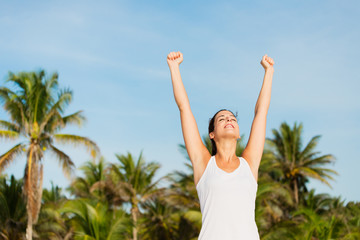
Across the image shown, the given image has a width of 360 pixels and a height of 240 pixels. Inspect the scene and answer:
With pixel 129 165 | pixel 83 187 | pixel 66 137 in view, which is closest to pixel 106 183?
pixel 129 165

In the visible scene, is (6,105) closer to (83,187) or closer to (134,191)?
(134,191)

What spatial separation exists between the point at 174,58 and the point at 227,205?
1.27m

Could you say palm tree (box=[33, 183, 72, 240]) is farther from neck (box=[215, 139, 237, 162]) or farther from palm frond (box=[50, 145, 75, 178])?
neck (box=[215, 139, 237, 162])

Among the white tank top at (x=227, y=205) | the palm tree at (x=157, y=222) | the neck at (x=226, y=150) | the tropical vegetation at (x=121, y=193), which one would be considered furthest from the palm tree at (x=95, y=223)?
the white tank top at (x=227, y=205)

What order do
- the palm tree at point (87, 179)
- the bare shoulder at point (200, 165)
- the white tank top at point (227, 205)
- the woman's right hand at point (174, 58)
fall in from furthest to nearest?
1. the palm tree at point (87, 179)
2. the woman's right hand at point (174, 58)
3. the bare shoulder at point (200, 165)
4. the white tank top at point (227, 205)

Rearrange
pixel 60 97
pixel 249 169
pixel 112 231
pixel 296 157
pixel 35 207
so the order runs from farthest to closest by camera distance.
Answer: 1. pixel 296 157
2. pixel 60 97
3. pixel 35 207
4. pixel 112 231
5. pixel 249 169

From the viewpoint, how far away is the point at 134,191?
1051 inches

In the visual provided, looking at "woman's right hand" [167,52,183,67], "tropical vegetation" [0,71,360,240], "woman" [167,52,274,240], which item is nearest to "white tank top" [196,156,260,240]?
"woman" [167,52,274,240]

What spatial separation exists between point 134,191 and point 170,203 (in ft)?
14.6

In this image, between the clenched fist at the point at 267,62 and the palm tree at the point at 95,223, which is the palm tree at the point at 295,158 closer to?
the palm tree at the point at 95,223

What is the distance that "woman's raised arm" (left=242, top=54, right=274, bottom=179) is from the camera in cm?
323

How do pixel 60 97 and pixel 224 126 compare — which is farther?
pixel 60 97

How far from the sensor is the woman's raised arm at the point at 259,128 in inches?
127

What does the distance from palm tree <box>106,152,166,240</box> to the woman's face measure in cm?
2353
